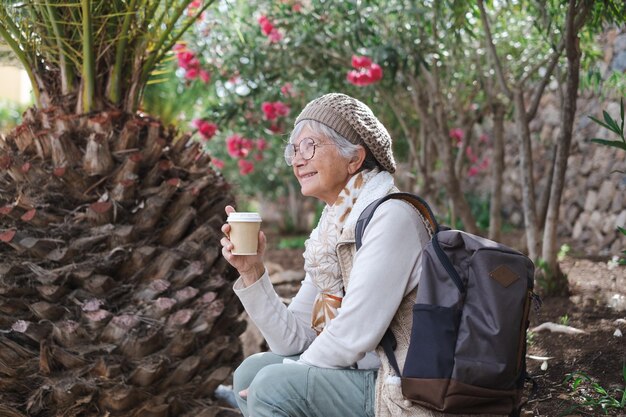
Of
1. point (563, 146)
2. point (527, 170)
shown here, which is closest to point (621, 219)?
point (527, 170)

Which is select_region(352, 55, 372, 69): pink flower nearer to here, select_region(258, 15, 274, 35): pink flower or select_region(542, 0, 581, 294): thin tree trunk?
select_region(258, 15, 274, 35): pink flower

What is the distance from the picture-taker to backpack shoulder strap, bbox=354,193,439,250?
205 cm

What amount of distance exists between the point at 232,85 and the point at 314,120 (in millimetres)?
4640

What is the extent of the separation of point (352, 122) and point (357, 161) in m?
0.13

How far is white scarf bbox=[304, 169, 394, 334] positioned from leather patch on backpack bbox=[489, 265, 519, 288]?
485 mm

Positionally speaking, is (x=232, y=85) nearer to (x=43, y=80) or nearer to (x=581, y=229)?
(x=43, y=80)

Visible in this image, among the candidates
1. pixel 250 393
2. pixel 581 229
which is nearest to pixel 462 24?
pixel 250 393

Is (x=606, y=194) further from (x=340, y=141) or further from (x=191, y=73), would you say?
(x=340, y=141)

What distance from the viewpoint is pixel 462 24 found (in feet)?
14.6

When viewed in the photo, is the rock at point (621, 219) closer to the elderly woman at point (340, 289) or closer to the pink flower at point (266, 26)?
A: the pink flower at point (266, 26)

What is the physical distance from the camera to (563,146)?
3.96 meters

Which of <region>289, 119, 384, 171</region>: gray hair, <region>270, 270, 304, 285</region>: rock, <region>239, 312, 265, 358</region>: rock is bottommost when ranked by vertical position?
<region>270, 270, 304, 285</region>: rock

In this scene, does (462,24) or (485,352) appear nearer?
(485,352)

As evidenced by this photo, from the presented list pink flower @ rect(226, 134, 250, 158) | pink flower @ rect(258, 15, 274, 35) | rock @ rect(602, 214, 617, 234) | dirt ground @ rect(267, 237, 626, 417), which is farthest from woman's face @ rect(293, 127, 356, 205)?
rock @ rect(602, 214, 617, 234)
